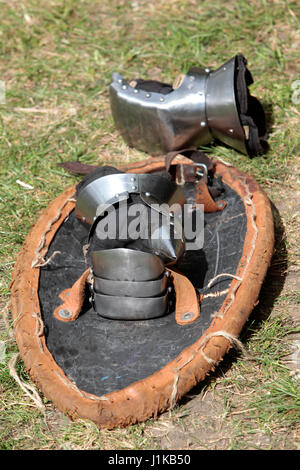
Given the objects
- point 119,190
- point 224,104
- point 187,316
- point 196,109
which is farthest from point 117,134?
point 187,316

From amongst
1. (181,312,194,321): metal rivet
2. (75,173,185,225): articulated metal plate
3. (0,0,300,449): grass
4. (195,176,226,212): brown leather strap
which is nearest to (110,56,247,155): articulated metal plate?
(0,0,300,449): grass

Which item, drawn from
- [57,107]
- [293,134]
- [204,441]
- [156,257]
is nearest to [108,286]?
[156,257]

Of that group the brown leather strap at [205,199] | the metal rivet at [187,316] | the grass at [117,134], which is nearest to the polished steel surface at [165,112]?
the grass at [117,134]

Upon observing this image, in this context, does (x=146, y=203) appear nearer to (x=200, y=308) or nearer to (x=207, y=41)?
(x=200, y=308)

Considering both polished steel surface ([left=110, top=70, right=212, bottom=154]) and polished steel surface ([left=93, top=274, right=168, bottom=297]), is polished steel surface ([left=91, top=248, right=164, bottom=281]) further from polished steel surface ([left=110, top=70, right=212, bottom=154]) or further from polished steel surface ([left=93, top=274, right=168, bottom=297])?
polished steel surface ([left=110, top=70, right=212, bottom=154])

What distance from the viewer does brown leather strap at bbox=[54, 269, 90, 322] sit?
8.87ft

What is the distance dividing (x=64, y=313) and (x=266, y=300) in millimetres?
902

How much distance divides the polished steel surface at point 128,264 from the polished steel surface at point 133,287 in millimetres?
17

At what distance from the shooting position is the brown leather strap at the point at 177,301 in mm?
2641

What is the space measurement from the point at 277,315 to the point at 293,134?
1.41 m

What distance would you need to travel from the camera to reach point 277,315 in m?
2.80

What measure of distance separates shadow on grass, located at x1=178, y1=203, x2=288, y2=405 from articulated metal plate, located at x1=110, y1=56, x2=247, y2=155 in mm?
547

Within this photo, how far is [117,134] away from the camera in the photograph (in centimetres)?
400

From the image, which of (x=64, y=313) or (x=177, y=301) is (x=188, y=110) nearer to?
(x=177, y=301)
